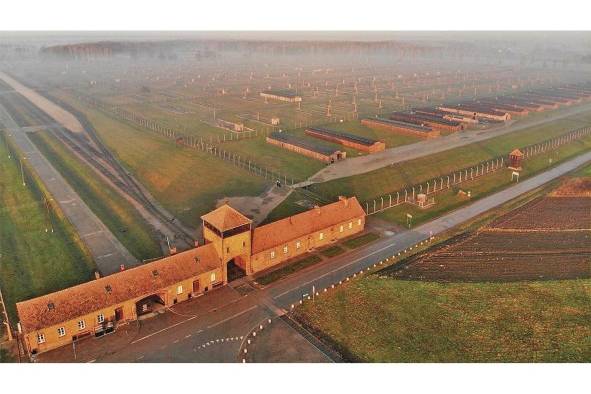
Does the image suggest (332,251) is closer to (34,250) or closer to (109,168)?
(34,250)

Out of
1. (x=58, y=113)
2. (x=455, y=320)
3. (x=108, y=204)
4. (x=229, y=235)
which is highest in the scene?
(x=229, y=235)

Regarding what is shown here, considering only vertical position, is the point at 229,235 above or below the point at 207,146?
above

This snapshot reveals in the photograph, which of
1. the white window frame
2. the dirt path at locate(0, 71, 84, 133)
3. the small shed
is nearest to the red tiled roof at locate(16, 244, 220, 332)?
the white window frame

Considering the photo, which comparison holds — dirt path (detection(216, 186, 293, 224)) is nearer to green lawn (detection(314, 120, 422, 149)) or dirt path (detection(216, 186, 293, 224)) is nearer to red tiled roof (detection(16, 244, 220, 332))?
red tiled roof (detection(16, 244, 220, 332))

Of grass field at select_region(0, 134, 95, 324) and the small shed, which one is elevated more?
the small shed

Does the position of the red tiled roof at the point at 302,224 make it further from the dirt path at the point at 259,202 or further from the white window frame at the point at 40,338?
the white window frame at the point at 40,338

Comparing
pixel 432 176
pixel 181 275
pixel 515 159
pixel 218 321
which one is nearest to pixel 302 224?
pixel 181 275
